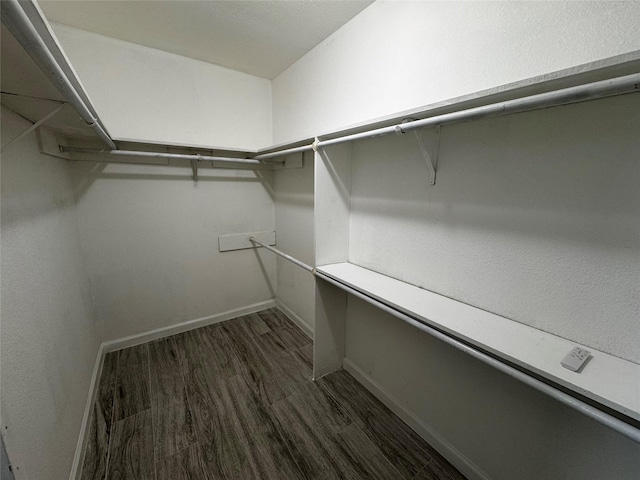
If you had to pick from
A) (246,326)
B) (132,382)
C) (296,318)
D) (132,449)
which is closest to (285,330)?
(296,318)

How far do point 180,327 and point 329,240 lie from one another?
5.82 feet

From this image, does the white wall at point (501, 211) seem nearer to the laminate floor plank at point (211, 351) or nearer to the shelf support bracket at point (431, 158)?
the shelf support bracket at point (431, 158)

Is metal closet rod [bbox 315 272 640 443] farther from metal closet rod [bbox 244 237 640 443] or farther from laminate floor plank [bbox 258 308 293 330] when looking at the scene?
laminate floor plank [bbox 258 308 293 330]

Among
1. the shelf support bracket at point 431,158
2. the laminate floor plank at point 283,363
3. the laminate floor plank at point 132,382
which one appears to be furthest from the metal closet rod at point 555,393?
the laminate floor plank at point 132,382

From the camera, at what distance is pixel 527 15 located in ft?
2.89

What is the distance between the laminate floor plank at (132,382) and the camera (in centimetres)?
163

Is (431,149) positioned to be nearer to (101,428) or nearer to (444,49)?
(444,49)

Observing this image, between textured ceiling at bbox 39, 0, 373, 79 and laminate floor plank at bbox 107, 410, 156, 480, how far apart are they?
8.14 feet

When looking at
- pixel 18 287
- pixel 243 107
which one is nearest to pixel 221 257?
pixel 243 107

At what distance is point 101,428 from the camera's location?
58.5 inches

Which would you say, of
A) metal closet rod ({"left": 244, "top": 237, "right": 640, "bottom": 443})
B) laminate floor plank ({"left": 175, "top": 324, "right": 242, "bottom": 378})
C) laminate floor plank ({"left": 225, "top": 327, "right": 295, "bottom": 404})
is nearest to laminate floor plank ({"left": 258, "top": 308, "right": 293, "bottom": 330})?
laminate floor plank ({"left": 225, "top": 327, "right": 295, "bottom": 404})

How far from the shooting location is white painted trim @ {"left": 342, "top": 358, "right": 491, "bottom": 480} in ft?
4.00

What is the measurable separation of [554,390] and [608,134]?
771 mm

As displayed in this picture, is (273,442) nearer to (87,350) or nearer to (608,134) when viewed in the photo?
(87,350)
